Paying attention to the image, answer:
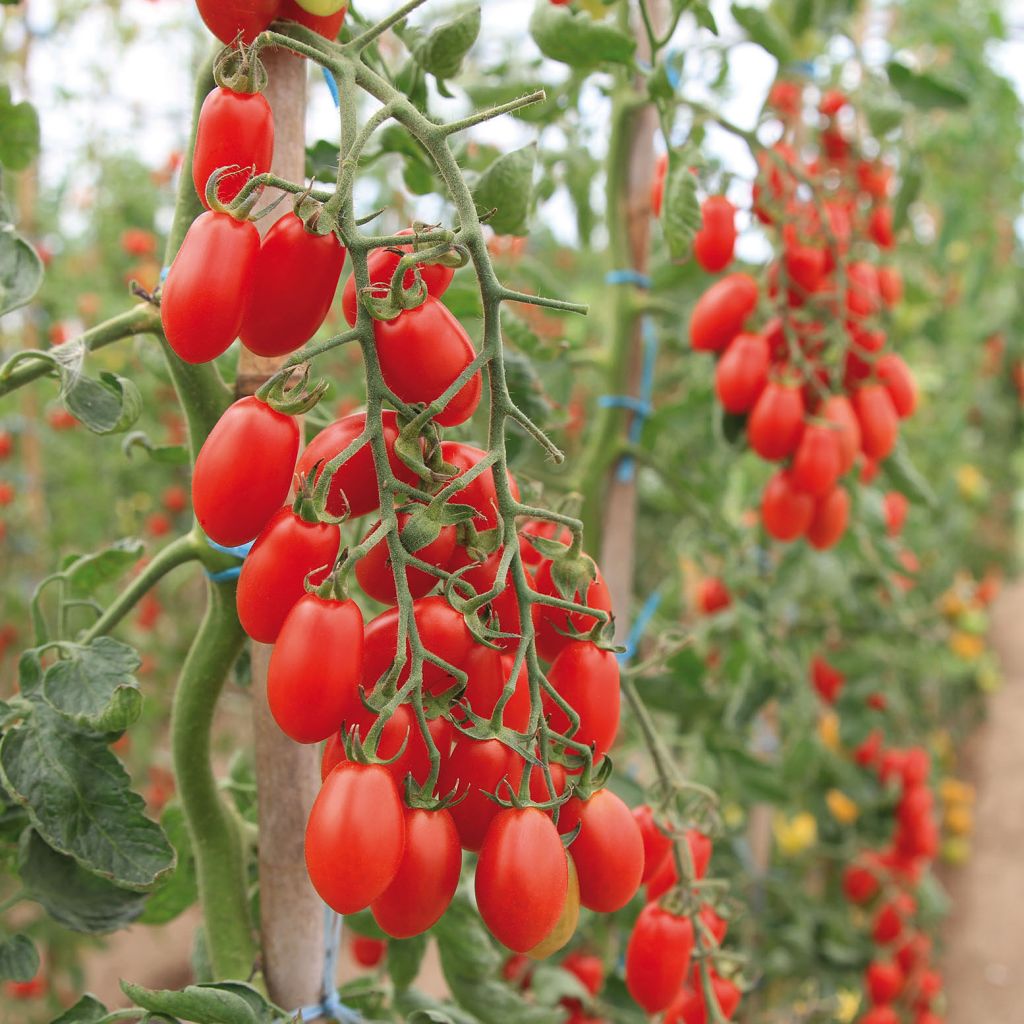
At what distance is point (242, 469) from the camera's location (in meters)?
0.53

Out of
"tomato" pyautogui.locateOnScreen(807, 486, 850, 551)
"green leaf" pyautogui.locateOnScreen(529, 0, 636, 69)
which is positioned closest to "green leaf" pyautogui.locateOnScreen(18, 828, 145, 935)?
"green leaf" pyautogui.locateOnScreen(529, 0, 636, 69)

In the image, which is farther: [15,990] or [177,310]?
[15,990]

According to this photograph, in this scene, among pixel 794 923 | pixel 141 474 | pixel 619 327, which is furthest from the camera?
pixel 141 474

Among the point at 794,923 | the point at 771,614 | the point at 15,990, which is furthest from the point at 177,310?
the point at 15,990

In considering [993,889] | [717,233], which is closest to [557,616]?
[717,233]

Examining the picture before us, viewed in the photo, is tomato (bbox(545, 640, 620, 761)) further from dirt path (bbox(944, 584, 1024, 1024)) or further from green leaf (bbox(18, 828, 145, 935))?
dirt path (bbox(944, 584, 1024, 1024))

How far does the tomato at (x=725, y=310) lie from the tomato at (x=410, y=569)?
2.18ft

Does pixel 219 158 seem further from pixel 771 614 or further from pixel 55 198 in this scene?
pixel 55 198

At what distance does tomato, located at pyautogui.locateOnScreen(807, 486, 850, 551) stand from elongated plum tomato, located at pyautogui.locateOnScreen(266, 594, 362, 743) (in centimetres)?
81

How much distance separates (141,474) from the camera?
3129 mm

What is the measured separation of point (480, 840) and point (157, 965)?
2.86 m

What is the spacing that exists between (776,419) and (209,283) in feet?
2.38

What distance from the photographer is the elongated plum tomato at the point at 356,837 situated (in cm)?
49

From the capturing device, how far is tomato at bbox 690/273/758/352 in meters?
1.14
